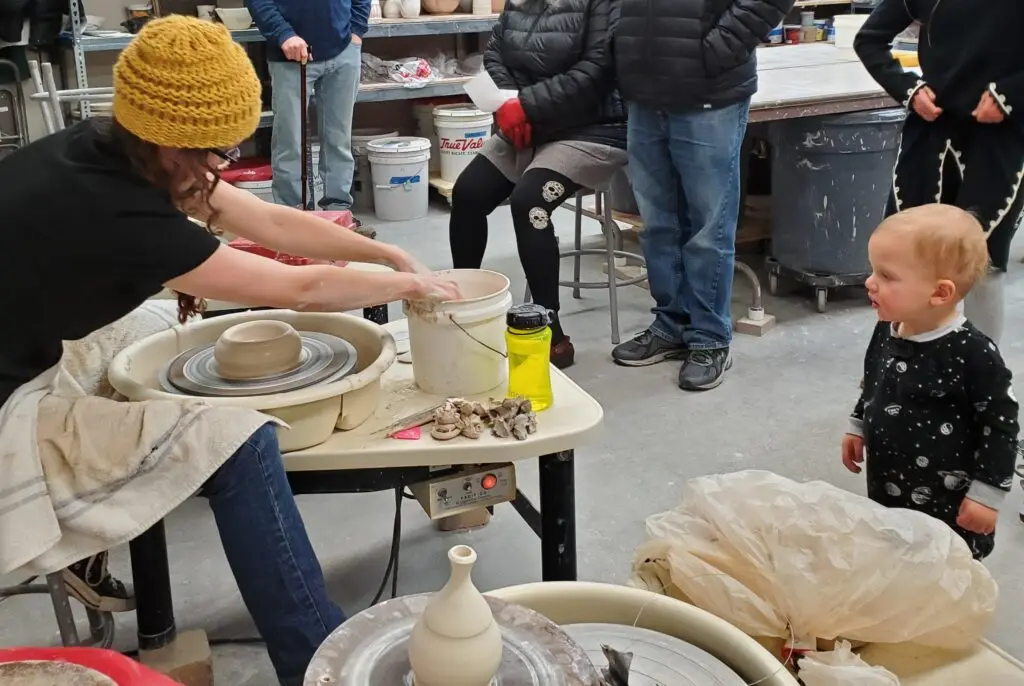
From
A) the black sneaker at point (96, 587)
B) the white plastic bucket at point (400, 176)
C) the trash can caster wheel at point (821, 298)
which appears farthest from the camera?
the white plastic bucket at point (400, 176)

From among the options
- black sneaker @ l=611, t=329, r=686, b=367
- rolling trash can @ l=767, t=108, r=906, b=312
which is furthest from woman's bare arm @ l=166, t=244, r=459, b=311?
rolling trash can @ l=767, t=108, r=906, b=312

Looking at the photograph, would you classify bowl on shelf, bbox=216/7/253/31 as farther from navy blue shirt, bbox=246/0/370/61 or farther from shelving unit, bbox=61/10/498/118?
navy blue shirt, bbox=246/0/370/61

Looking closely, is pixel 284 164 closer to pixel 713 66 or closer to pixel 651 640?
pixel 713 66

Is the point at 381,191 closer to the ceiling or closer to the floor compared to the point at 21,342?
closer to the floor

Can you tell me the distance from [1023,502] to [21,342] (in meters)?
2.14

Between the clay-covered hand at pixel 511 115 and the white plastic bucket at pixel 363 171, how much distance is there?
2.41 m

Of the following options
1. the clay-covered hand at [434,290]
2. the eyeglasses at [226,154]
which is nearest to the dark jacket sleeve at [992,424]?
the clay-covered hand at [434,290]

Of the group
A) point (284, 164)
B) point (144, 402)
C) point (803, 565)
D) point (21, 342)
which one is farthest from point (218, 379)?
point (284, 164)

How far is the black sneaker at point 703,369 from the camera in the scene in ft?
9.96

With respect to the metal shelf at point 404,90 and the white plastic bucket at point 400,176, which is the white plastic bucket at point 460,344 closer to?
the white plastic bucket at point 400,176

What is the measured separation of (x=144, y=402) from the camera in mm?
1452

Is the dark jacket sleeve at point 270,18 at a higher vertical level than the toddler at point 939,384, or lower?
higher

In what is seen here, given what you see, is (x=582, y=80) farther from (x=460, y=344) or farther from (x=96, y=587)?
(x=96, y=587)

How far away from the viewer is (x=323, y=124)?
479 centimetres
